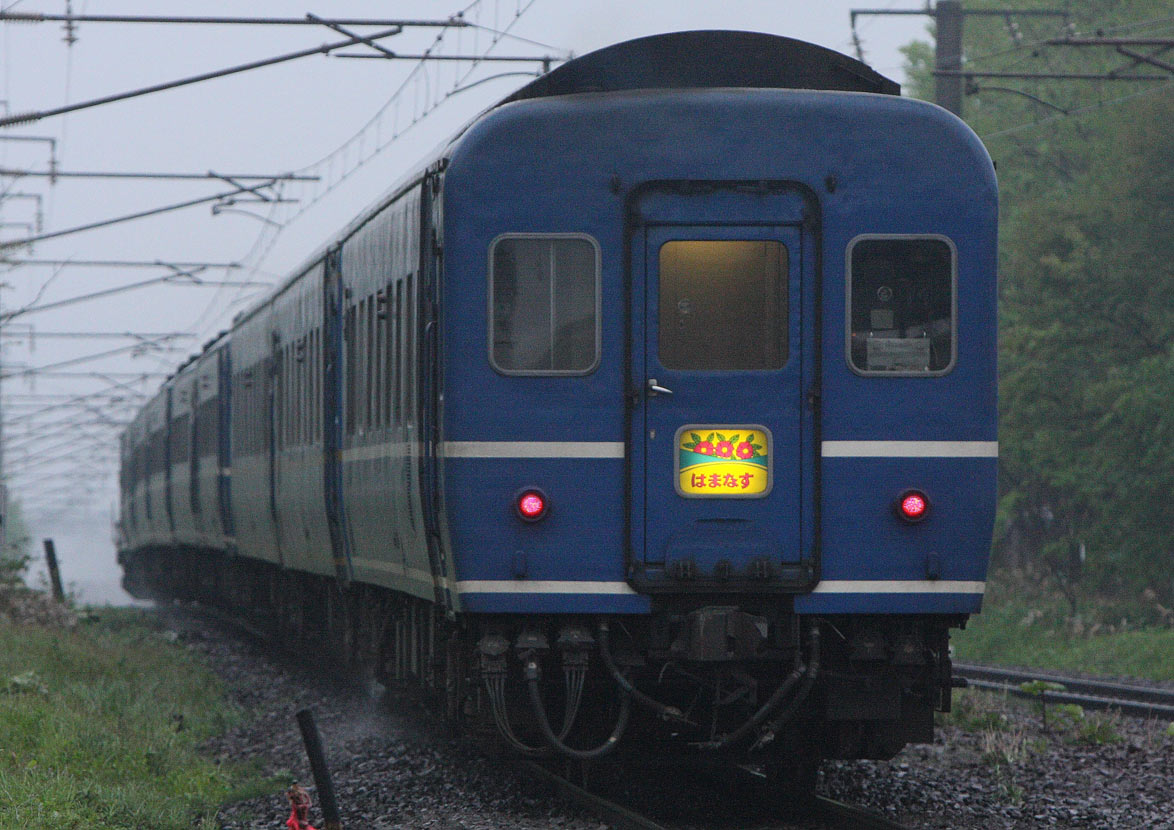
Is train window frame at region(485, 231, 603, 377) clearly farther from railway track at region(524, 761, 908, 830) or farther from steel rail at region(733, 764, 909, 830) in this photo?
steel rail at region(733, 764, 909, 830)

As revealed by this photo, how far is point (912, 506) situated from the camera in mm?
8039

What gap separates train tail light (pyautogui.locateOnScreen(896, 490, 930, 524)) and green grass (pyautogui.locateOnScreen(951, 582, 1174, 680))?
39.2ft

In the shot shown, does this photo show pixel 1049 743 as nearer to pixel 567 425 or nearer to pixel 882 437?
pixel 882 437

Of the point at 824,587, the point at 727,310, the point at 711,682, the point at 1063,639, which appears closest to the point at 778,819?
the point at 711,682

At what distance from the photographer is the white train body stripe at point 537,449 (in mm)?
8039

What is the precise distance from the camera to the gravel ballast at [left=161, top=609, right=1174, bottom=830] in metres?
8.59

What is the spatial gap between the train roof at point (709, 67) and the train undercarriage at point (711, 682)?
2261 mm

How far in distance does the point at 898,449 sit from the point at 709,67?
188cm

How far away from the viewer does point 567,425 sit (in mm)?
8070

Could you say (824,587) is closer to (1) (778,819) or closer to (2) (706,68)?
(1) (778,819)

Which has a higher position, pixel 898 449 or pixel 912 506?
pixel 898 449

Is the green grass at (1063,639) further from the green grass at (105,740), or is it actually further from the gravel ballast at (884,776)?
the green grass at (105,740)

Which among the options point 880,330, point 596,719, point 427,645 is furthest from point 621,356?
point 427,645

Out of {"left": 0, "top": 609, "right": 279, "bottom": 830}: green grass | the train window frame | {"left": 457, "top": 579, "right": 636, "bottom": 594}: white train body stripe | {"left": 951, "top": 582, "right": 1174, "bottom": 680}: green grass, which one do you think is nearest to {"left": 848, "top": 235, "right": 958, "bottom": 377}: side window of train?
the train window frame
